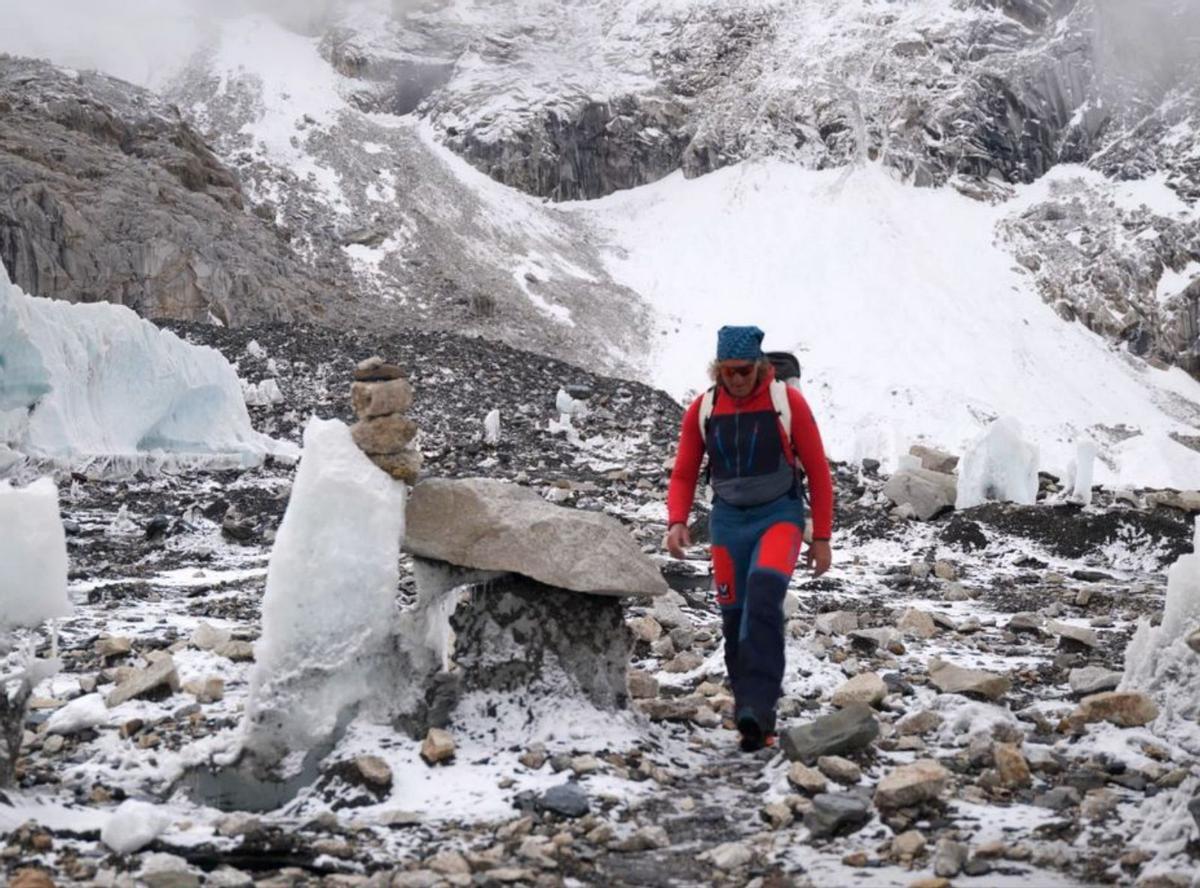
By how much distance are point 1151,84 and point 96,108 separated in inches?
2220

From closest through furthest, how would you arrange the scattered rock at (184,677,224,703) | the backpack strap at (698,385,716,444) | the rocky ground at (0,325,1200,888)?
the rocky ground at (0,325,1200,888)
the backpack strap at (698,385,716,444)
the scattered rock at (184,677,224,703)

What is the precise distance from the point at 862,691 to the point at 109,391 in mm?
11009

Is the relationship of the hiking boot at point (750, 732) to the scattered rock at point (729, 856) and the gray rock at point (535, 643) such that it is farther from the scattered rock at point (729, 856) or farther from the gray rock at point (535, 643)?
the scattered rock at point (729, 856)

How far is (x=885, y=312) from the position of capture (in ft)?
140

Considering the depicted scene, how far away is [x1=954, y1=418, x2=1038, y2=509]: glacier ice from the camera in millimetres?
12656

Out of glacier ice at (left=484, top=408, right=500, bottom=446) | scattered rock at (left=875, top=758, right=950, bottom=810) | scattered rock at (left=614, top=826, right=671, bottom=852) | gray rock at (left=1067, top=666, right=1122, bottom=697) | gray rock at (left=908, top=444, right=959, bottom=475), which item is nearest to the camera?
scattered rock at (left=614, top=826, right=671, bottom=852)

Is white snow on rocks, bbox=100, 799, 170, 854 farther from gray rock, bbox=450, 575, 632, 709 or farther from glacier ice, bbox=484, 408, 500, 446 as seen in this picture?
glacier ice, bbox=484, 408, 500, 446

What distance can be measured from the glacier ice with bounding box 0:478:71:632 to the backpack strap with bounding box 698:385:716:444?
252cm

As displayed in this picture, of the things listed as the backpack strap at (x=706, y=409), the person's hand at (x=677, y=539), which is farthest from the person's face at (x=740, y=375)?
the person's hand at (x=677, y=539)

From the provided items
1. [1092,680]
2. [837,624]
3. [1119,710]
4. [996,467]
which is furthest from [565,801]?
[996,467]

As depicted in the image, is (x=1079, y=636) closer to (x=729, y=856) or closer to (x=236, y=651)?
(x=729, y=856)

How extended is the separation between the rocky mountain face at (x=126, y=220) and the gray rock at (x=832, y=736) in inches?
1116

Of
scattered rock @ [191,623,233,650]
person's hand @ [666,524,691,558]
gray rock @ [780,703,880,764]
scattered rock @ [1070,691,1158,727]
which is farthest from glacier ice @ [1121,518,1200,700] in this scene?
scattered rock @ [191,623,233,650]

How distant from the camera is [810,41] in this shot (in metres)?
59.8
